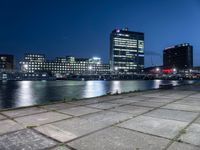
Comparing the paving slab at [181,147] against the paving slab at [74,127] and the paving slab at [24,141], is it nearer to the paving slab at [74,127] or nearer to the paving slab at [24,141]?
the paving slab at [74,127]

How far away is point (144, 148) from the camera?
4.93 meters

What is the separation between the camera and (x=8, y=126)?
6.83 meters

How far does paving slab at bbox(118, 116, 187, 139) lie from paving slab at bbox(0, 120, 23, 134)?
370cm

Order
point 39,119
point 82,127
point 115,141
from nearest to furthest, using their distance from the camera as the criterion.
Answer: point 115,141 < point 82,127 < point 39,119

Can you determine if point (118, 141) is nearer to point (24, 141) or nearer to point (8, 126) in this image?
point (24, 141)

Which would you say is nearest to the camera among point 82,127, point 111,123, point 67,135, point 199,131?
point 67,135

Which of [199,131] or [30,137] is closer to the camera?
[30,137]

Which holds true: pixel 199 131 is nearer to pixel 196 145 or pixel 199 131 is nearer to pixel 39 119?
pixel 196 145

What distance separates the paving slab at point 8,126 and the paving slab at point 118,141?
244cm

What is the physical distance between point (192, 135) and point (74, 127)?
385 cm

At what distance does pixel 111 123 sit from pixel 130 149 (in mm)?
2503

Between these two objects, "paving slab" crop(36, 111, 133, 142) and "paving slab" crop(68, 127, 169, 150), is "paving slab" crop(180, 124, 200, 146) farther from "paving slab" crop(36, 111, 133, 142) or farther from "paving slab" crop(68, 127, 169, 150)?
"paving slab" crop(36, 111, 133, 142)

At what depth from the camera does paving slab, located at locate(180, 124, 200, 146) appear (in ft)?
17.6

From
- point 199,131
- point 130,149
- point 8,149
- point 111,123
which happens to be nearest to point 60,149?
point 8,149
